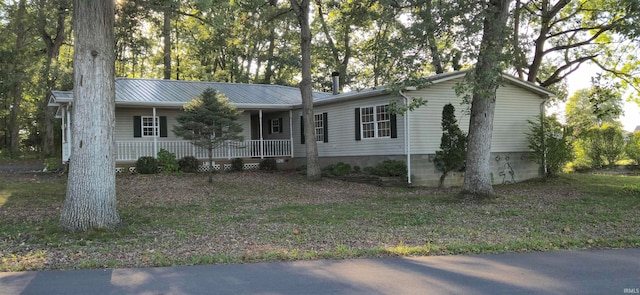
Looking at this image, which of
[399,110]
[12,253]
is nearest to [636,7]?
[399,110]

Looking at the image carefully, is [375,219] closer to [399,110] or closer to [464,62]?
[399,110]

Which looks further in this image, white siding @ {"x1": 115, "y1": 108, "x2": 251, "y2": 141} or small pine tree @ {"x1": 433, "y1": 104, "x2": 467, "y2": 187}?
white siding @ {"x1": 115, "y1": 108, "x2": 251, "y2": 141}

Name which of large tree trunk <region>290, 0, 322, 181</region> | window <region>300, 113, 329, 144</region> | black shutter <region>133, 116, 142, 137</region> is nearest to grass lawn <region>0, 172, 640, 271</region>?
large tree trunk <region>290, 0, 322, 181</region>

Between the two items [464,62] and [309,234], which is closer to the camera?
[309,234]

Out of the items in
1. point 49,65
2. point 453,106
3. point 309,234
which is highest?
point 49,65

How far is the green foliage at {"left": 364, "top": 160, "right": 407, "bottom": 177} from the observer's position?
15.2 meters

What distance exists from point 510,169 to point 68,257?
51.3 feet

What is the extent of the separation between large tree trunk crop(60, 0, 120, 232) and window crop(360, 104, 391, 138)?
10091 millimetres

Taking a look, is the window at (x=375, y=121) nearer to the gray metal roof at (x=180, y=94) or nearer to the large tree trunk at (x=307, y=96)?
the large tree trunk at (x=307, y=96)

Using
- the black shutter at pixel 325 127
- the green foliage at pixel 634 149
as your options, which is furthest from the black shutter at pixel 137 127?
the green foliage at pixel 634 149

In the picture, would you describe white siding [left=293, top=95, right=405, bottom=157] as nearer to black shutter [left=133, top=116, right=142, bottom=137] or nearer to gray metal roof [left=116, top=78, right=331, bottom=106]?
gray metal roof [left=116, top=78, right=331, bottom=106]

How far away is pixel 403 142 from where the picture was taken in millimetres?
15328

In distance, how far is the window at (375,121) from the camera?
15994 millimetres

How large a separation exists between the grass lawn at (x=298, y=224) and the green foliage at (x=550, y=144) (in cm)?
272
